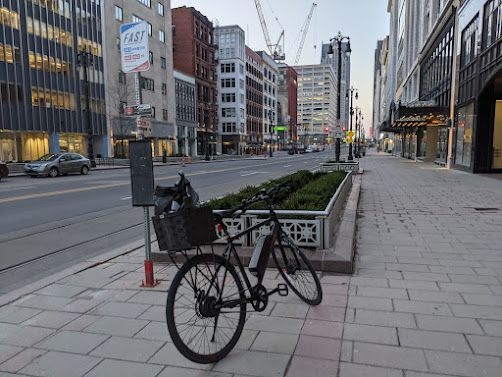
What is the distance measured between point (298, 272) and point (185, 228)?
191cm

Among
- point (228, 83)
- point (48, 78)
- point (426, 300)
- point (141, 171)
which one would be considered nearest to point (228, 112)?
point (228, 83)

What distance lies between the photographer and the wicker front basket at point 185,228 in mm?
3227

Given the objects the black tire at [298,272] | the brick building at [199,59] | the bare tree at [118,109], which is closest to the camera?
the black tire at [298,272]

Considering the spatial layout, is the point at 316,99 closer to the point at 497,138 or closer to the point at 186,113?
the point at 186,113

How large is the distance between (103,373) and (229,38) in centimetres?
9596

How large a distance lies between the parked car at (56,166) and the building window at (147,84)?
100 ft

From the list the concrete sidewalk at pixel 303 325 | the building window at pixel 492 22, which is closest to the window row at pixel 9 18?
the building window at pixel 492 22

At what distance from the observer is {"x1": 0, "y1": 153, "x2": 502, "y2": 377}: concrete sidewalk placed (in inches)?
128

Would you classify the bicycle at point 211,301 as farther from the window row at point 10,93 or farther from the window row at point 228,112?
the window row at point 228,112

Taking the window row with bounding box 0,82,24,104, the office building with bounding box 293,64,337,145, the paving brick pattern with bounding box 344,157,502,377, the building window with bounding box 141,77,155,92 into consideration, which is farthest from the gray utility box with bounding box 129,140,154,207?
the office building with bounding box 293,64,337,145

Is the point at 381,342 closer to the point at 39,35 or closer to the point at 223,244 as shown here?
the point at 223,244

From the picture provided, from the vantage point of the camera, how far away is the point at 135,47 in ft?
16.9

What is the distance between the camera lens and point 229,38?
303 feet

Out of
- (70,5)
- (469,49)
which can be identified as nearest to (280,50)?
(70,5)
